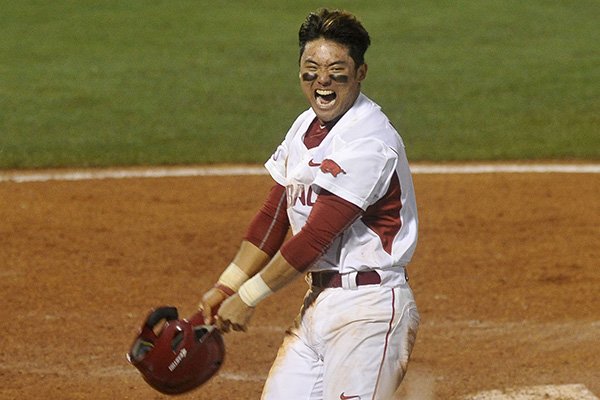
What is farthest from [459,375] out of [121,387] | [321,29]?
[321,29]

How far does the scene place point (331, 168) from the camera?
405cm

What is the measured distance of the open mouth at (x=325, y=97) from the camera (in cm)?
420

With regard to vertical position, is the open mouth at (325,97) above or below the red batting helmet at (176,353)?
above

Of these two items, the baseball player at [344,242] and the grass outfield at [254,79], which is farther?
the grass outfield at [254,79]

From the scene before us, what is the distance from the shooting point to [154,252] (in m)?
8.66

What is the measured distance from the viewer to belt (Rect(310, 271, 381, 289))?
13.6ft

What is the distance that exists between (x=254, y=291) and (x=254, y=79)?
11657 mm

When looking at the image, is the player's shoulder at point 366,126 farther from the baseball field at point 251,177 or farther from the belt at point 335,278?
the baseball field at point 251,177

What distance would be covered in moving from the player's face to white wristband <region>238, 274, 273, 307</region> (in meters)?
0.65

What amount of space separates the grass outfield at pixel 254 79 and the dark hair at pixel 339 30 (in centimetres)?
770

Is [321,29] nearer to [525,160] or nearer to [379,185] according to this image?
[379,185]

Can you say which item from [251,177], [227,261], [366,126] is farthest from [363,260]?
[251,177]

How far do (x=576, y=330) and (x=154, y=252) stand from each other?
10.6 ft

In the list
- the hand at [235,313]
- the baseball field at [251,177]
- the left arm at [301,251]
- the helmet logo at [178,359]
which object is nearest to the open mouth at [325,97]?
the left arm at [301,251]
